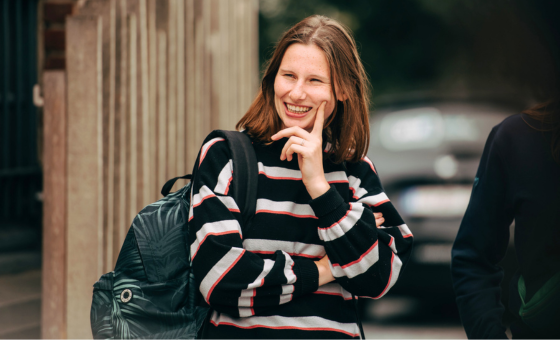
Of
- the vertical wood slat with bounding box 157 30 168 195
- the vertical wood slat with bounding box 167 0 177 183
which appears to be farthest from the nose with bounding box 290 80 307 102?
the vertical wood slat with bounding box 167 0 177 183

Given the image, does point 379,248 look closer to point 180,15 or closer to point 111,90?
point 111,90

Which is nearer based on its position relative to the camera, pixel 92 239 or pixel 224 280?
pixel 224 280

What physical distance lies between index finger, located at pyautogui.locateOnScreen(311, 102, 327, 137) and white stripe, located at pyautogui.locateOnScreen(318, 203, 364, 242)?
0.29 m

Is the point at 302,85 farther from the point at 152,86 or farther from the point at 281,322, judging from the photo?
the point at 152,86

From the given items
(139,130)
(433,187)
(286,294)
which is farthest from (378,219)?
(433,187)

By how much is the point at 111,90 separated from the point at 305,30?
125 centimetres

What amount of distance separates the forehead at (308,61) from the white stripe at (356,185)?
353mm

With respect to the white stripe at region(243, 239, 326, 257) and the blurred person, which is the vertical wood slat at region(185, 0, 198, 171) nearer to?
the white stripe at region(243, 239, 326, 257)

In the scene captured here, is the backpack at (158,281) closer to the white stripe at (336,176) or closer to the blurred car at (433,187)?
the white stripe at (336,176)

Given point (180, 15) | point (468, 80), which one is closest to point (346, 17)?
point (468, 80)

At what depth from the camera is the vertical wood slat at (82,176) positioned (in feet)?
8.95

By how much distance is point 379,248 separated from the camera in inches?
72.4

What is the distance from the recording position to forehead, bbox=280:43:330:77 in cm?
189

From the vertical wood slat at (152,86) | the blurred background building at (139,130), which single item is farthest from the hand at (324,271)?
the vertical wood slat at (152,86)
